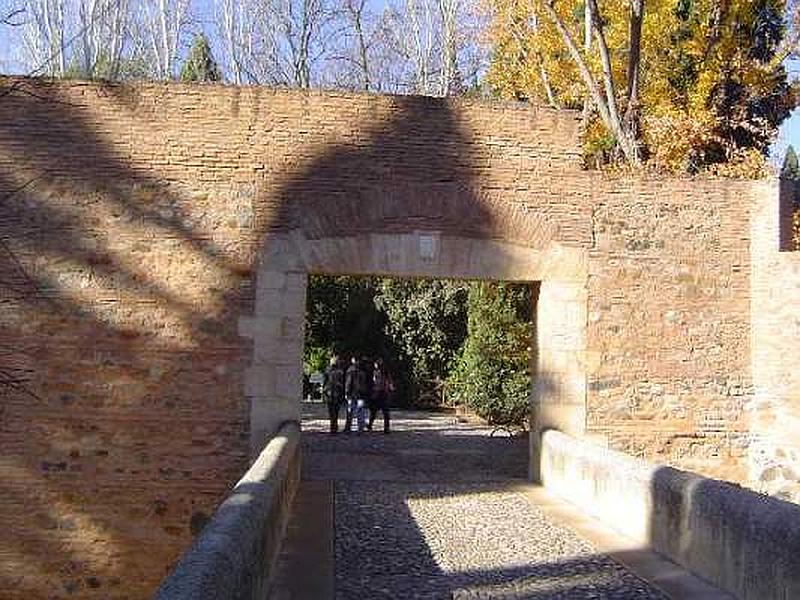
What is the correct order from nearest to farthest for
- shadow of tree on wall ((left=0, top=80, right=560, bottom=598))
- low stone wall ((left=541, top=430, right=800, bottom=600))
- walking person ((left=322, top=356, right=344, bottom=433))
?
low stone wall ((left=541, top=430, right=800, bottom=600)) < shadow of tree on wall ((left=0, top=80, right=560, bottom=598)) < walking person ((left=322, top=356, right=344, bottom=433))

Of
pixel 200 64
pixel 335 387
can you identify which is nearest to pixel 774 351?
pixel 335 387

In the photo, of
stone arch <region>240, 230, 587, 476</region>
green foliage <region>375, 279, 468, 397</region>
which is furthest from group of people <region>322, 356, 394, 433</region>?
green foliage <region>375, 279, 468, 397</region>

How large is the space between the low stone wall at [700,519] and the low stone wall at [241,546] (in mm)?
2509

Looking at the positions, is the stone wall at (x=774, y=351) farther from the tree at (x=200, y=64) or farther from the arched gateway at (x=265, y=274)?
the tree at (x=200, y=64)

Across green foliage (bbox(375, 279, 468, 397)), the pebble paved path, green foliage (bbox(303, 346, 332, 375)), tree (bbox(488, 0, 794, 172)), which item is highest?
tree (bbox(488, 0, 794, 172))

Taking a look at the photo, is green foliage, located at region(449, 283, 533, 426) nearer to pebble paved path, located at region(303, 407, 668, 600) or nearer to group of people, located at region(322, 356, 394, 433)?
group of people, located at region(322, 356, 394, 433)

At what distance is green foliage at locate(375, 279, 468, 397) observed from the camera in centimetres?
2562

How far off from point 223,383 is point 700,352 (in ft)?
16.8

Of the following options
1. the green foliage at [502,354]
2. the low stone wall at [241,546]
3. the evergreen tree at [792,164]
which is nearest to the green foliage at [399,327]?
the green foliage at [502,354]

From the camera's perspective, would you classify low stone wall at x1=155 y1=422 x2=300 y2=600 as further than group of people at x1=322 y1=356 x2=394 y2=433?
No

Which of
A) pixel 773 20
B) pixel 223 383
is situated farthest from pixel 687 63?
pixel 223 383

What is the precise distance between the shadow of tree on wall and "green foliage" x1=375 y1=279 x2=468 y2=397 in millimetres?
15139

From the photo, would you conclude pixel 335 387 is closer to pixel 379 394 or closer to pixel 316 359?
pixel 379 394

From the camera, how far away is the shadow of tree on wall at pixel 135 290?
32.4 feet
